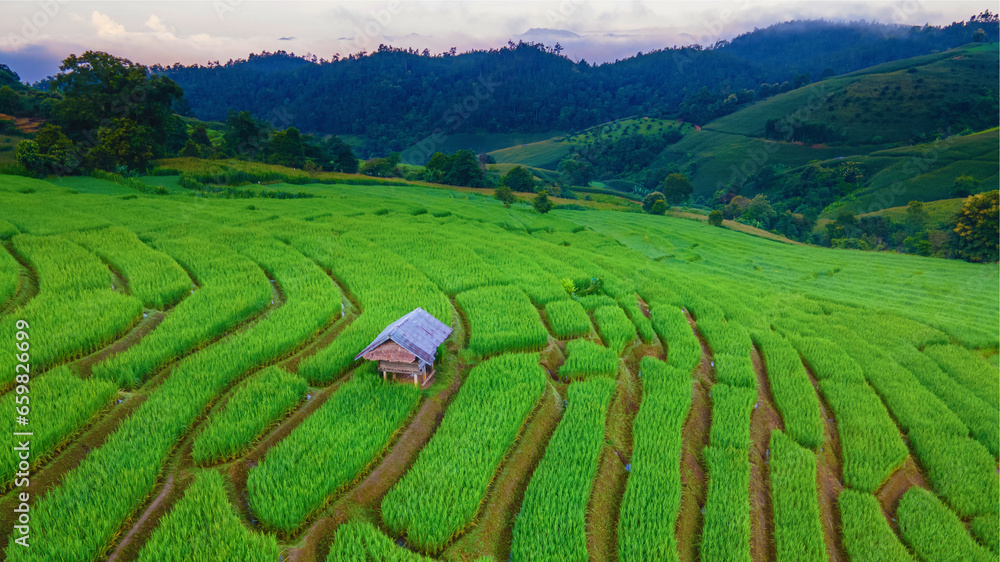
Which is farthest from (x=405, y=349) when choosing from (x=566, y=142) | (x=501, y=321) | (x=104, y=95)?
(x=566, y=142)

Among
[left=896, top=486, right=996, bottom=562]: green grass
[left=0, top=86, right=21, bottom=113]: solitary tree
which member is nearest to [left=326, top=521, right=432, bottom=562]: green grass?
[left=896, top=486, right=996, bottom=562]: green grass

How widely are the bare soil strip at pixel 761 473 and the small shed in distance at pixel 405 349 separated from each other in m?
3.50

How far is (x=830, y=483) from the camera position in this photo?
4684mm

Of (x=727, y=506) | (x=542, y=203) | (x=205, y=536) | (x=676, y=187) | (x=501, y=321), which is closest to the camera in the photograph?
(x=205, y=536)

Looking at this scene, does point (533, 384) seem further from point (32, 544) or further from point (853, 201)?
point (853, 201)

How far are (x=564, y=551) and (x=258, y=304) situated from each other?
5898mm

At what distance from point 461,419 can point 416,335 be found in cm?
104

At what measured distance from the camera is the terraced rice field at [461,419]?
3375mm

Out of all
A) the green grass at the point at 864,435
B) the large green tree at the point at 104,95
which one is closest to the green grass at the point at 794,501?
the green grass at the point at 864,435

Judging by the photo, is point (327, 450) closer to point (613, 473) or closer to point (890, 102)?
point (613, 473)

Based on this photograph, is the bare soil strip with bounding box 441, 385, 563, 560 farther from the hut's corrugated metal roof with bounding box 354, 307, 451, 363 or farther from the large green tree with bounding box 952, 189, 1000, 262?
the large green tree with bounding box 952, 189, 1000, 262

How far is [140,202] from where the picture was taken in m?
14.3

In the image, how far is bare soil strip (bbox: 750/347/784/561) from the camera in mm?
3822

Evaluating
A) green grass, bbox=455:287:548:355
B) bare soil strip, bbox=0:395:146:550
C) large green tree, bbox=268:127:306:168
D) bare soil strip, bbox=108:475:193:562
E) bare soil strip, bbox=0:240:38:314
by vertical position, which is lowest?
bare soil strip, bbox=108:475:193:562
